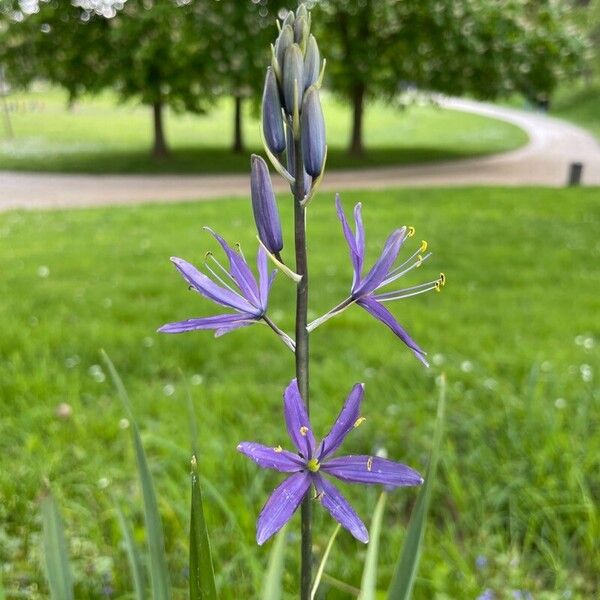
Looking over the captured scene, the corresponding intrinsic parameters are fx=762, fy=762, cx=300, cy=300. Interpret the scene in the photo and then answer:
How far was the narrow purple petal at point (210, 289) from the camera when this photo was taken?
886 mm

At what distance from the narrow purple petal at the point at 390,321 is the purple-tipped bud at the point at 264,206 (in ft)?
0.44

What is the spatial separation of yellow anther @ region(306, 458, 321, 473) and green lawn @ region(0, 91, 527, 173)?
17212 mm

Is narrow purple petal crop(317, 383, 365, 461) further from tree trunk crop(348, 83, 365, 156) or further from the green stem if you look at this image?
tree trunk crop(348, 83, 365, 156)

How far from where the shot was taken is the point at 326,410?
10.9 feet

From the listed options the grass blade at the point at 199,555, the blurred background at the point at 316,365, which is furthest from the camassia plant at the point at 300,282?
the blurred background at the point at 316,365

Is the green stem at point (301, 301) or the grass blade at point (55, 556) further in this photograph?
the grass blade at point (55, 556)

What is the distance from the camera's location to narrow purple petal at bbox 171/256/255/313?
886 mm

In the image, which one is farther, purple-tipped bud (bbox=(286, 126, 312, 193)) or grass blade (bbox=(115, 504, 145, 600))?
grass blade (bbox=(115, 504, 145, 600))

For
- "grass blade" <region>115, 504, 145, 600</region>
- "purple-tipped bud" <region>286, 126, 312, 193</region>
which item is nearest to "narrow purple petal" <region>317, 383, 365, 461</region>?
"purple-tipped bud" <region>286, 126, 312, 193</region>

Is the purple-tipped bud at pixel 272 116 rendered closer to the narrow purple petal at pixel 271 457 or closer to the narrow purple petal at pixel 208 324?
the narrow purple petal at pixel 208 324

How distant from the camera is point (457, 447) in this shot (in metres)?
3.15

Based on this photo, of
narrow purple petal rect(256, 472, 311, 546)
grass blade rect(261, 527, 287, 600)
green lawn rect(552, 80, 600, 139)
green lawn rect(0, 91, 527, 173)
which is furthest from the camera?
green lawn rect(552, 80, 600, 139)

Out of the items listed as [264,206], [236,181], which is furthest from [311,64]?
[236,181]

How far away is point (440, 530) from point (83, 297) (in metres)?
3.68
